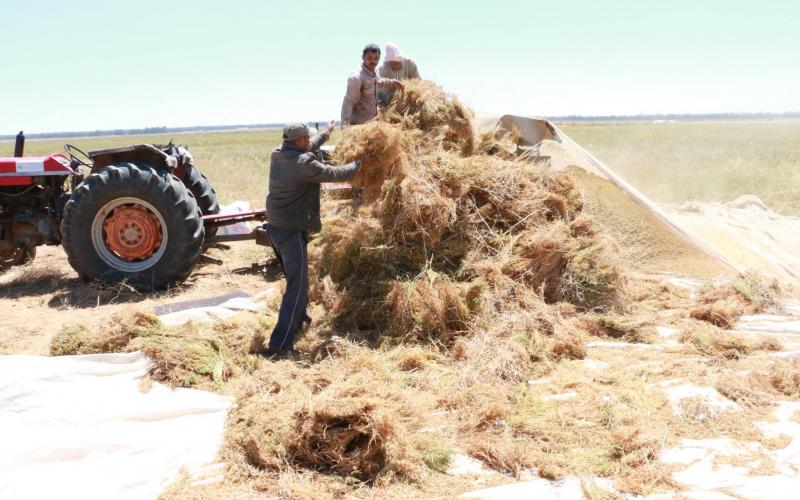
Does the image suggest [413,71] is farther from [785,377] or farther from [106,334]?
[785,377]

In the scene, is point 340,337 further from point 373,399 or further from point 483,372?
point 373,399

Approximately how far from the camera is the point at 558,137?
7.69m

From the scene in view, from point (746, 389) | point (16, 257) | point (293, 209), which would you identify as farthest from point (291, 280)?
point (16, 257)

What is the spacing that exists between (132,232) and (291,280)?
2.53 meters

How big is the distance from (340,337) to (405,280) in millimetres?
718

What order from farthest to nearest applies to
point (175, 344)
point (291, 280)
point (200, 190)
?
point (200, 190), point (291, 280), point (175, 344)

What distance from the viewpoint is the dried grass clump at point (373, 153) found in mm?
5508

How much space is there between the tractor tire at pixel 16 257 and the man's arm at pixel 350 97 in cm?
387

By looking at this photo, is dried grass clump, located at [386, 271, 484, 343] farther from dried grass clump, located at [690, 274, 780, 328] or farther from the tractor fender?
the tractor fender

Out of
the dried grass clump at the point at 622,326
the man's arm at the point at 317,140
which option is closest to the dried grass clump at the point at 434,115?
the man's arm at the point at 317,140

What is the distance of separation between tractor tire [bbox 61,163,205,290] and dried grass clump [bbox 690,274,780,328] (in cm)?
492

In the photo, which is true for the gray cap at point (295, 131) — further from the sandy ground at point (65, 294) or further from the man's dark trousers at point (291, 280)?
the sandy ground at point (65, 294)

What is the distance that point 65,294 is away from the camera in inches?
261

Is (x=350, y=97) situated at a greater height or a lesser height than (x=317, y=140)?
greater
